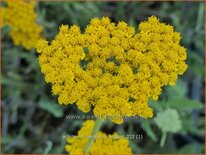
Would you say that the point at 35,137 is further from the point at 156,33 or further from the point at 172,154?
the point at 156,33

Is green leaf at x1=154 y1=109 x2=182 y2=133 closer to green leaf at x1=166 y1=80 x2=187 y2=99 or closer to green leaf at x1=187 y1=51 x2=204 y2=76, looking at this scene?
green leaf at x1=166 y1=80 x2=187 y2=99

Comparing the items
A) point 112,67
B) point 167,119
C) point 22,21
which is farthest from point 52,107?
point 112,67

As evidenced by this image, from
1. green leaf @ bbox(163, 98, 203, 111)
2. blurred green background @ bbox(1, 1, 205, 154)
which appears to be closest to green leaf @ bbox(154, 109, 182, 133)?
green leaf @ bbox(163, 98, 203, 111)

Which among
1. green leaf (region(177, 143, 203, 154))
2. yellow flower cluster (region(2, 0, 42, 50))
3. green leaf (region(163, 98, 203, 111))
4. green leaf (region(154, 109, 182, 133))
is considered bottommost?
green leaf (region(177, 143, 203, 154))

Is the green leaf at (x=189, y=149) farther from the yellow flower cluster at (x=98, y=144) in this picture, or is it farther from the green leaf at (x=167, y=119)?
the yellow flower cluster at (x=98, y=144)

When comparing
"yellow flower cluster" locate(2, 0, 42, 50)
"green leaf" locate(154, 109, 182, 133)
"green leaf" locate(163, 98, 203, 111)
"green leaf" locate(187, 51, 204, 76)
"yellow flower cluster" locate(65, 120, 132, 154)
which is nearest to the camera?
"yellow flower cluster" locate(65, 120, 132, 154)

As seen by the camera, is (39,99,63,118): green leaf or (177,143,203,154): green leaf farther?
(177,143,203,154): green leaf

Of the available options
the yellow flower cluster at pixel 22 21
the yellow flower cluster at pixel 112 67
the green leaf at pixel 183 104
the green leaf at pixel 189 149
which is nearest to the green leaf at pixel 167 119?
the green leaf at pixel 183 104
